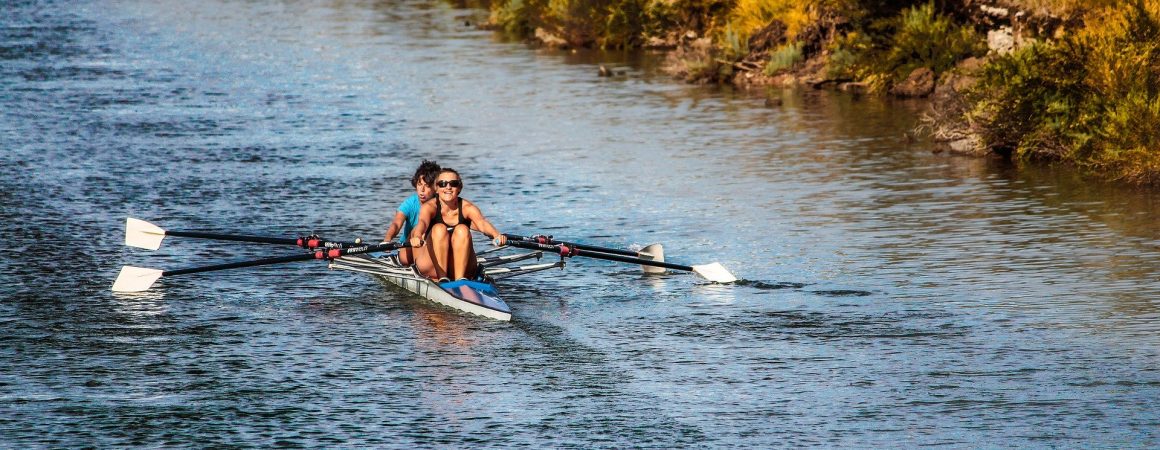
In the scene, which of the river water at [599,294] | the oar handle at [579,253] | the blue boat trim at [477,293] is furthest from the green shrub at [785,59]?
the blue boat trim at [477,293]

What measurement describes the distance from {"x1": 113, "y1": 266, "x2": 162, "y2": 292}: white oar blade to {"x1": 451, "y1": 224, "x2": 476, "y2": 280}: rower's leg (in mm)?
2815

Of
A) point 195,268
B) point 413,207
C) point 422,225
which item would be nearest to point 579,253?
point 422,225

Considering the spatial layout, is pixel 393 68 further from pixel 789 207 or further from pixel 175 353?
pixel 175 353

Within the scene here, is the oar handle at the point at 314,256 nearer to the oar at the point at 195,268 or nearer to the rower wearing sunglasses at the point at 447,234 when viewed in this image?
the oar at the point at 195,268

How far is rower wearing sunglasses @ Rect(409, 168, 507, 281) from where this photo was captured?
1577cm

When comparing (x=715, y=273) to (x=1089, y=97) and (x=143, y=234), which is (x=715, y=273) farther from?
(x=1089, y=97)

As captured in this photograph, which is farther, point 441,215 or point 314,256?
point 314,256

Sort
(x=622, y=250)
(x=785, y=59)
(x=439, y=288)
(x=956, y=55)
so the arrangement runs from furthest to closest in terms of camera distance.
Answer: (x=785, y=59) < (x=956, y=55) < (x=622, y=250) < (x=439, y=288)

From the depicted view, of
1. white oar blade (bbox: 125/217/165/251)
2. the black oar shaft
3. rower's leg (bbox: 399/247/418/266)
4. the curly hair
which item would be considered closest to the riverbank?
the curly hair

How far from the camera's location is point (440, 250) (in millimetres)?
15875

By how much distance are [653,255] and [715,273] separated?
3.02ft

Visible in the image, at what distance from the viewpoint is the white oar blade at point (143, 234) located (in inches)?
702

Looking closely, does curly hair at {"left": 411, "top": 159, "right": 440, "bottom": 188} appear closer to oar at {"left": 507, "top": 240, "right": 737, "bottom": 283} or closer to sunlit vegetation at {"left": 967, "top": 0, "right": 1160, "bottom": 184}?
oar at {"left": 507, "top": 240, "right": 737, "bottom": 283}

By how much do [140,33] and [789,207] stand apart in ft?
125
